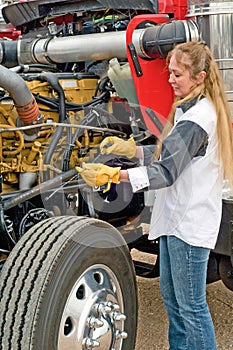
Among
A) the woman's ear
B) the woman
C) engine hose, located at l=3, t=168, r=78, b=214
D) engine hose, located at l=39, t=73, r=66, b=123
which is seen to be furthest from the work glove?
engine hose, located at l=39, t=73, r=66, b=123

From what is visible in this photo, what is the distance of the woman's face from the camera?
3.11 m

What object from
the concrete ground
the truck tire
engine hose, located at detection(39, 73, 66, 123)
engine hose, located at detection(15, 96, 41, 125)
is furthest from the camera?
the concrete ground

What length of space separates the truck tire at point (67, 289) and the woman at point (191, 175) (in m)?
0.30

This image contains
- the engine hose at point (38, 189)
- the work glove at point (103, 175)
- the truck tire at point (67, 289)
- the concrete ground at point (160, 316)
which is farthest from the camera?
the concrete ground at point (160, 316)

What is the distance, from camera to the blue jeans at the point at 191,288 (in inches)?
126

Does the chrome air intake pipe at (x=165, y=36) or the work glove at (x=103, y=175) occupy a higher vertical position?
the chrome air intake pipe at (x=165, y=36)

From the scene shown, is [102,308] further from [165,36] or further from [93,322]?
[165,36]

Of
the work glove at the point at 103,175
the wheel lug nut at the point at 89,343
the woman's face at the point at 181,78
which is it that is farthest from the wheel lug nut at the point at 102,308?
the woman's face at the point at 181,78

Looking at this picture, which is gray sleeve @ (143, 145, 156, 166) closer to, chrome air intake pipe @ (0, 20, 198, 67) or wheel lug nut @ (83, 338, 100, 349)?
chrome air intake pipe @ (0, 20, 198, 67)

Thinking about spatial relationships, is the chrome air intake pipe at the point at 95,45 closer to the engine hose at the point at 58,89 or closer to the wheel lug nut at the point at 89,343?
the engine hose at the point at 58,89

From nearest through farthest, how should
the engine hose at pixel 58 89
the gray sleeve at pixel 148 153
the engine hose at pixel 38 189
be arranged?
1. the engine hose at pixel 38 189
2. the gray sleeve at pixel 148 153
3. the engine hose at pixel 58 89

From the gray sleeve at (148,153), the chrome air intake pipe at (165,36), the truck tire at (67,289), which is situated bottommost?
the truck tire at (67,289)

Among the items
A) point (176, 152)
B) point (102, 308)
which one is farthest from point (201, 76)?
point (102, 308)

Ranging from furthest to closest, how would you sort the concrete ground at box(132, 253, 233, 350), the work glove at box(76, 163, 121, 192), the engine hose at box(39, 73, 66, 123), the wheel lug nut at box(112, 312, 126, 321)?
the concrete ground at box(132, 253, 233, 350) → the engine hose at box(39, 73, 66, 123) → the wheel lug nut at box(112, 312, 126, 321) → the work glove at box(76, 163, 121, 192)
